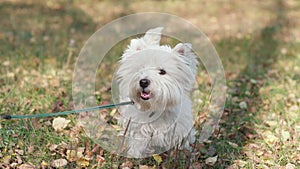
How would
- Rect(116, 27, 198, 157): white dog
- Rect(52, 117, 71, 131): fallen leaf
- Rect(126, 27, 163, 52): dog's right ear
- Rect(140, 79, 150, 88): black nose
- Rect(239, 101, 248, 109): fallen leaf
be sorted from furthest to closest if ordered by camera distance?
Rect(239, 101, 248, 109): fallen leaf
Rect(52, 117, 71, 131): fallen leaf
Rect(126, 27, 163, 52): dog's right ear
Rect(116, 27, 198, 157): white dog
Rect(140, 79, 150, 88): black nose

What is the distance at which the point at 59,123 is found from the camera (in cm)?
415

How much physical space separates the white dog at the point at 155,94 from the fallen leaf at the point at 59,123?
57cm

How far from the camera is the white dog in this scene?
3.36 m

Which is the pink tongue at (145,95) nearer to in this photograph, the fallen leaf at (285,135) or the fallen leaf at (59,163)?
the fallen leaf at (59,163)

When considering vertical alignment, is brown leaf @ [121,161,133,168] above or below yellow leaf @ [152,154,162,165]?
below

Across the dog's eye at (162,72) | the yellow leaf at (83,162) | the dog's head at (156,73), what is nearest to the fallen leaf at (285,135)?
the dog's head at (156,73)

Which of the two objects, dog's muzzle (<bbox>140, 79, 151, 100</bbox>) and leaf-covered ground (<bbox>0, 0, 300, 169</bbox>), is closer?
dog's muzzle (<bbox>140, 79, 151, 100</bbox>)

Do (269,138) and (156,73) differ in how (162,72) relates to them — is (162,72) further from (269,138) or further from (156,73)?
(269,138)

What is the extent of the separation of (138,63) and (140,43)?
19 centimetres

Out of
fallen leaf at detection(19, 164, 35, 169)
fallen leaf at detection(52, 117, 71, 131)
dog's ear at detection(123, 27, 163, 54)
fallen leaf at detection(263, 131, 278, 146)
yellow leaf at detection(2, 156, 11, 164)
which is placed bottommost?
fallen leaf at detection(19, 164, 35, 169)

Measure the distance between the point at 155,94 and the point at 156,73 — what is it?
0.17 metres

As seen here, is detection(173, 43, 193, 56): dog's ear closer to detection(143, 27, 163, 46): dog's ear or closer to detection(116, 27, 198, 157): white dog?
detection(116, 27, 198, 157): white dog

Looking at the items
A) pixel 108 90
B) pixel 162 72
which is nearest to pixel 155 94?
pixel 162 72

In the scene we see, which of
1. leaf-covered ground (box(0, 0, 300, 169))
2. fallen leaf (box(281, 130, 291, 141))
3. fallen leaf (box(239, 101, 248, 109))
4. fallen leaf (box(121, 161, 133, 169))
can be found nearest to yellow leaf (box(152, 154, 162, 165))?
leaf-covered ground (box(0, 0, 300, 169))
